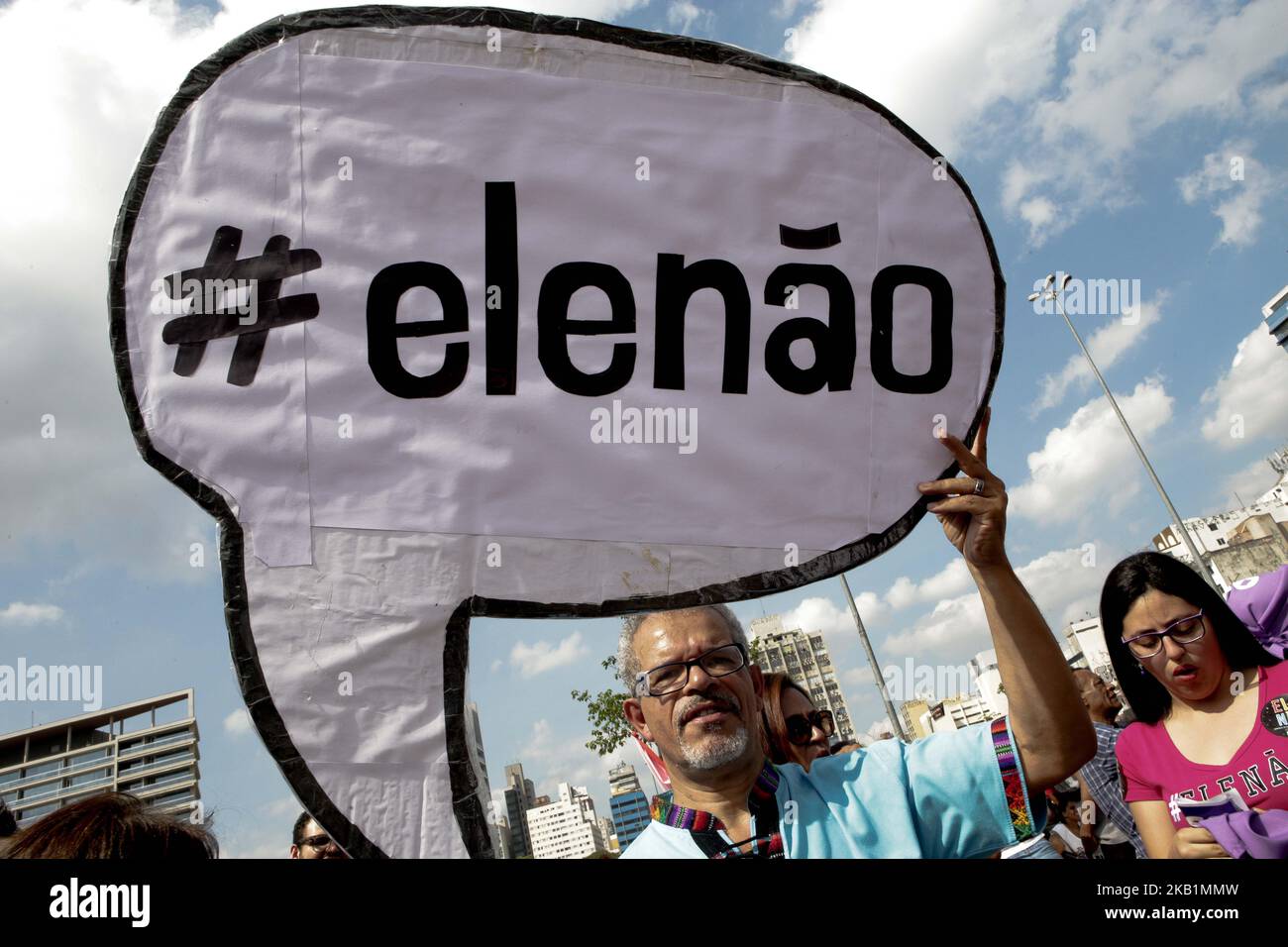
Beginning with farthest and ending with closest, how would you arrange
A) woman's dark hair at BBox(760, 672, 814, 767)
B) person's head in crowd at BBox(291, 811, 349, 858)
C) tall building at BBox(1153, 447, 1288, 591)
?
tall building at BBox(1153, 447, 1288, 591)
person's head in crowd at BBox(291, 811, 349, 858)
woman's dark hair at BBox(760, 672, 814, 767)

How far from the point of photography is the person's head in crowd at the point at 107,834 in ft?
4.26

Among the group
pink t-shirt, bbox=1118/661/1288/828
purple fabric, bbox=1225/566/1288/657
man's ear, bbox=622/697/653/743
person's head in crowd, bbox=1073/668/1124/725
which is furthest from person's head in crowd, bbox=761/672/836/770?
person's head in crowd, bbox=1073/668/1124/725

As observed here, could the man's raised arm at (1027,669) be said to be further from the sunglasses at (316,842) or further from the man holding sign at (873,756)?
the sunglasses at (316,842)

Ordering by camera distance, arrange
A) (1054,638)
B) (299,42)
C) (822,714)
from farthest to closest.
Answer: (822,714)
(299,42)
(1054,638)

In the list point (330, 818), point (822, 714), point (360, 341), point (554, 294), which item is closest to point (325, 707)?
point (330, 818)

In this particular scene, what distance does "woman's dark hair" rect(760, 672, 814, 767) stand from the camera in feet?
7.39

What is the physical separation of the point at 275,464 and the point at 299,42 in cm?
77

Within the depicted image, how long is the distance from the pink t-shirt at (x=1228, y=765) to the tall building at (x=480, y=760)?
4.56 feet

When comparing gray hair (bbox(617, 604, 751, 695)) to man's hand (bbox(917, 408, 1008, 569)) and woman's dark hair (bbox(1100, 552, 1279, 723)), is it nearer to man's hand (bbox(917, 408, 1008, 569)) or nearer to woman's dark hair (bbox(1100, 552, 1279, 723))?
man's hand (bbox(917, 408, 1008, 569))

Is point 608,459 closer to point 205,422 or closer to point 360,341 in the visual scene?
point 360,341

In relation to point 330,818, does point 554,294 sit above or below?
above

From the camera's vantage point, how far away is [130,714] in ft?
268
